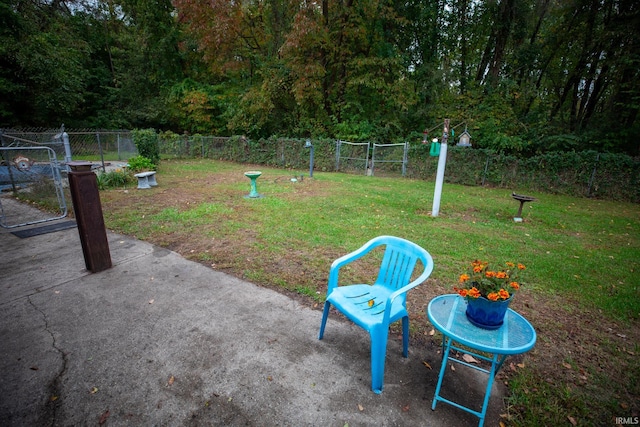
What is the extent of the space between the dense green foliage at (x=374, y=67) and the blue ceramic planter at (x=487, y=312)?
498 inches

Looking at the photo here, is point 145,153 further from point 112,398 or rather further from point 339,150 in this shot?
point 112,398

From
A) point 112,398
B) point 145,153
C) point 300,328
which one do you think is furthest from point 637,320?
point 145,153

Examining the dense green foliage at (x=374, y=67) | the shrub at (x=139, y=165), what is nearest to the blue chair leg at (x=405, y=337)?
the shrub at (x=139, y=165)

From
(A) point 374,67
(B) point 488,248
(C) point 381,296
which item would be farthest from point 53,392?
(A) point 374,67

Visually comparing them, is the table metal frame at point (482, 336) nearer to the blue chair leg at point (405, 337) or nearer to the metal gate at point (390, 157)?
the blue chair leg at point (405, 337)

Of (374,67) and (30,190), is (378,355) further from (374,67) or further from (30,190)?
(374,67)

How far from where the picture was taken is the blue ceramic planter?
1849 mm

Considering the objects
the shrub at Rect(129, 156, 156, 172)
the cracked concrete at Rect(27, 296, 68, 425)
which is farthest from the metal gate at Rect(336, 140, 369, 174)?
the cracked concrete at Rect(27, 296, 68, 425)

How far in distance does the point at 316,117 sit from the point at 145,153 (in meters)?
9.99

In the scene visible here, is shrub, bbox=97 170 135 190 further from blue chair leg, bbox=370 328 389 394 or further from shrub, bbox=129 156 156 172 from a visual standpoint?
blue chair leg, bbox=370 328 389 394

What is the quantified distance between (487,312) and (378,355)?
0.77 m

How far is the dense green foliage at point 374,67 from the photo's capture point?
13039mm

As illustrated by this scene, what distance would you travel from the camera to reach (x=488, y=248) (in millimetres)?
4691

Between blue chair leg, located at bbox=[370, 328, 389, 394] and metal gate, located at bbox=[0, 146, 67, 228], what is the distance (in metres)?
6.36
